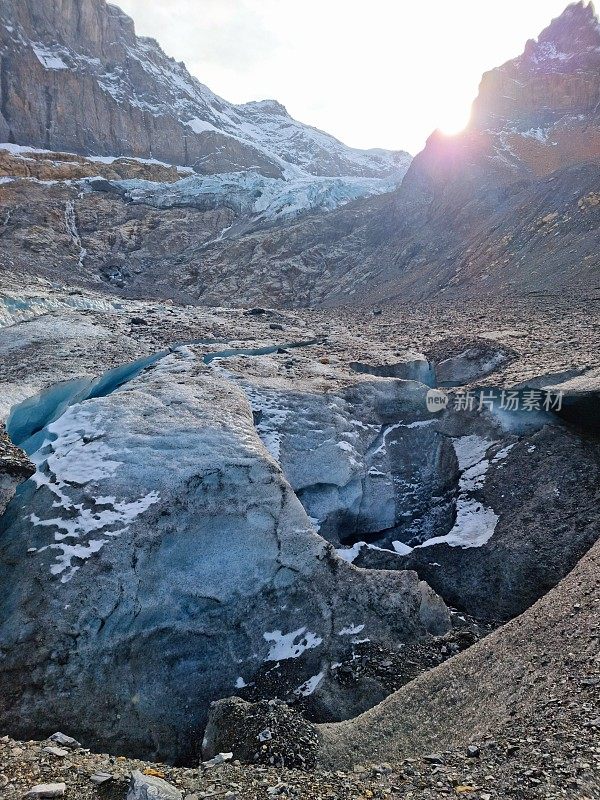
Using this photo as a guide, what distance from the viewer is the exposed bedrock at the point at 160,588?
8.28 m

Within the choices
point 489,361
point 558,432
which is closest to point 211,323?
point 489,361

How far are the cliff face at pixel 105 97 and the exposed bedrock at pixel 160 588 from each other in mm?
84322

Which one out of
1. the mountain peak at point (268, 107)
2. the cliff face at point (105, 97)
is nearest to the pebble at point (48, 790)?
the cliff face at point (105, 97)

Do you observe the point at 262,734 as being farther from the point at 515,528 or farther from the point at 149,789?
the point at 515,528

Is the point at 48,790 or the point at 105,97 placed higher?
the point at 105,97

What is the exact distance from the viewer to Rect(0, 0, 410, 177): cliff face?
81.6m

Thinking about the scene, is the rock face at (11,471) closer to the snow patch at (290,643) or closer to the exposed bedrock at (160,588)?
the exposed bedrock at (160,588)

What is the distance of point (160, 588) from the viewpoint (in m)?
9.30

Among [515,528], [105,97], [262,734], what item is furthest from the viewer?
[105,97]

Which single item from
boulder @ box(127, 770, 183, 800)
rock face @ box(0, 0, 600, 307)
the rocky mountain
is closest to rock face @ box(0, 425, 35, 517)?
the rocky mountain

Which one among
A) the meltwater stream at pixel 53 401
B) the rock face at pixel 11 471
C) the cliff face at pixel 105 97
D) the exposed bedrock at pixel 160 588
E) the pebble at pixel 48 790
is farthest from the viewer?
the cliff face at pixel 105 97

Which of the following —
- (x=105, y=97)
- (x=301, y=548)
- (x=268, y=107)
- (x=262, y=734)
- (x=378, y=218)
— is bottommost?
(x=262, y=734)

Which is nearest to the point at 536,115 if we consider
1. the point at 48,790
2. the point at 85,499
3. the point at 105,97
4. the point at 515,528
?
the point at 515,528

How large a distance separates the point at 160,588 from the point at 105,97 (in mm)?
103221
